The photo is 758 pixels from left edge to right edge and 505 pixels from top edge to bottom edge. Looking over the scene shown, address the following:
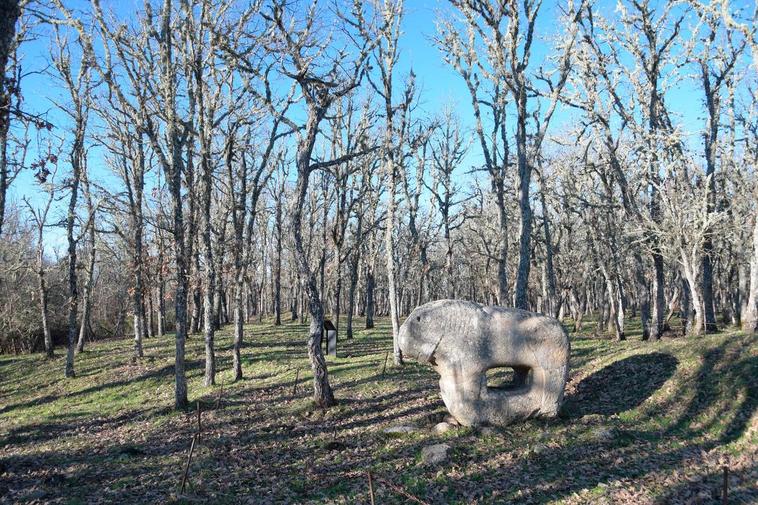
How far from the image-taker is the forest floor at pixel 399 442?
7.48 meters

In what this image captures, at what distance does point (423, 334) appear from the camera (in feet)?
32.1

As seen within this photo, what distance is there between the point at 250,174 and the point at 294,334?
27.7ft

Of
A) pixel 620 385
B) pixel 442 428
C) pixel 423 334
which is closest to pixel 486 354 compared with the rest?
pixel 423 334

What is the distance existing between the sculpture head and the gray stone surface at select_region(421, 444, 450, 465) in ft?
5.63

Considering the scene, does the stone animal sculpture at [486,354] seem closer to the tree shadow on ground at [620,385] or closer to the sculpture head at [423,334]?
the sculpture head at [423,334]

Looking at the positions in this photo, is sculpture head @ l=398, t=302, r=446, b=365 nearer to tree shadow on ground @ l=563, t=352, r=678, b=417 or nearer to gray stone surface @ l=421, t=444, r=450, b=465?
gray stone surface @ l=421, t=444, r=450, b=465

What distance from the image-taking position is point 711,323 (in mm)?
16750

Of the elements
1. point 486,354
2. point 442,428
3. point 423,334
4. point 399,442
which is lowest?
point 399,442

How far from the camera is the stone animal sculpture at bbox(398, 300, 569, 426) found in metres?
9.63

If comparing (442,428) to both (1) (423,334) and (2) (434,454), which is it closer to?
(2) (434,454)

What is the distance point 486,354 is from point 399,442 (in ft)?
7.89

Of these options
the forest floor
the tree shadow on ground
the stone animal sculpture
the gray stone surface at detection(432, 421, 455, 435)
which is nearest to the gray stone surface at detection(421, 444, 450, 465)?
the forest floor

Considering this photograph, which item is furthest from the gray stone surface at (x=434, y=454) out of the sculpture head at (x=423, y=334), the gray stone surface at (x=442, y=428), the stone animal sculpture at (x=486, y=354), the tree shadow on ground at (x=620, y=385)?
the tree shadow on ground at (x=620, y=385)

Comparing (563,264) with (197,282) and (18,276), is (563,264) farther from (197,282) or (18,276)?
(18,276)
